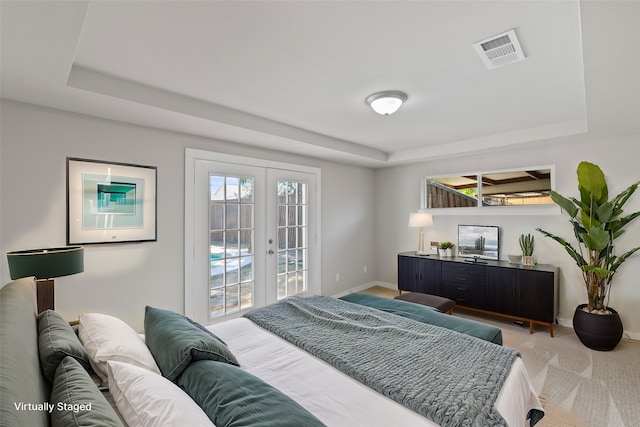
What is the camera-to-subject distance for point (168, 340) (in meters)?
1.50

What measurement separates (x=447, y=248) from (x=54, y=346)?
4711 millimetres

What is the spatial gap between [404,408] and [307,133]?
315 centimetres

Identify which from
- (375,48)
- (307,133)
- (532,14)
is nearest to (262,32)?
(375,48)

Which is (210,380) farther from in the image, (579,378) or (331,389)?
(579,378)

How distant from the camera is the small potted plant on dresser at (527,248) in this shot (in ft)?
13.0

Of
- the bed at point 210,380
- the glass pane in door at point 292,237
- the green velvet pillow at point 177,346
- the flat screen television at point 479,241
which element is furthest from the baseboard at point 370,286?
the green velvet pillow at point 177,346

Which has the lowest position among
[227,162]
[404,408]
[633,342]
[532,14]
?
[633,342]

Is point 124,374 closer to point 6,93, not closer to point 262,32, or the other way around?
point 262,32

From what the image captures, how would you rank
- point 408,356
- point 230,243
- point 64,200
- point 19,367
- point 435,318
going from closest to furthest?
point 19,367, point 408,356, point 435,318, point 64,200, point 230,243

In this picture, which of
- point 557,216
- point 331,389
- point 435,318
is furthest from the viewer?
point 557,216

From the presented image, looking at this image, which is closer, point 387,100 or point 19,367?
point 19,367

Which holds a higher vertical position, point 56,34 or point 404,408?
point 56,34

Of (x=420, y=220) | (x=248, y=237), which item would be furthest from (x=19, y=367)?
(x=420, y=220)

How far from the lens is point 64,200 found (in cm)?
260
